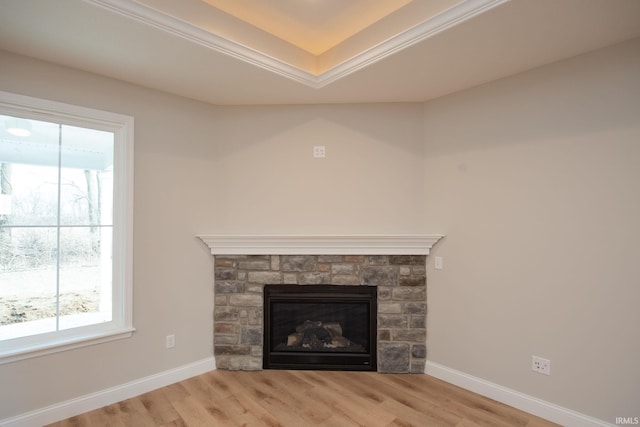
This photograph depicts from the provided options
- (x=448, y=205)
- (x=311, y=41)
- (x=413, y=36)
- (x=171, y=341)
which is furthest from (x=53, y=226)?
(x=448, y=205)

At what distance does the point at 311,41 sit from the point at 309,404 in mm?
2887

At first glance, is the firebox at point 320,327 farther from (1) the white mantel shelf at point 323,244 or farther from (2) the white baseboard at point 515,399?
(2) the white baseboard at point 515,399

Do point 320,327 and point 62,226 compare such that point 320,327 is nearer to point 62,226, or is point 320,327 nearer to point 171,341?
point 171,341

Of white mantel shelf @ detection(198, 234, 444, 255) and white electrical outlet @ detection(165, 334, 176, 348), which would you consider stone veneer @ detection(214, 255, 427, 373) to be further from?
white electrical outlet @ detection(165, 334, 176, 348)

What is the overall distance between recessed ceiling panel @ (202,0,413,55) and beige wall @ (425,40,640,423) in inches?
40.0

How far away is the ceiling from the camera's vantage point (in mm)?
1652

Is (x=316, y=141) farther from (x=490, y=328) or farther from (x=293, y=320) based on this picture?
(x=490, y=328)

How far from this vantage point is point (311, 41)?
8.36 ft

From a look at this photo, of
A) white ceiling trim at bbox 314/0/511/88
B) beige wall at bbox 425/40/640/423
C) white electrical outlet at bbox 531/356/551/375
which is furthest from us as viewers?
white electrical outlet at bbox 531/356/551/375

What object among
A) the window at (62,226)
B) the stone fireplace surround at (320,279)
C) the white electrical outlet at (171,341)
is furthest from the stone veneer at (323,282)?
the window at (62,226)

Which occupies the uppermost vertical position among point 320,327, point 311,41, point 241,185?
point 311,41

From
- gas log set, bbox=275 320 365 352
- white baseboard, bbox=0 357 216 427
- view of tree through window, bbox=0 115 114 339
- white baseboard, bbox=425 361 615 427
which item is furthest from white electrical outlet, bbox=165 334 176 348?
white baseboard, bbox=425 361 615 427

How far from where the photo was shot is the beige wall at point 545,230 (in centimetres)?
191

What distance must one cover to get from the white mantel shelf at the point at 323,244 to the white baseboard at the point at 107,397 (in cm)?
107
